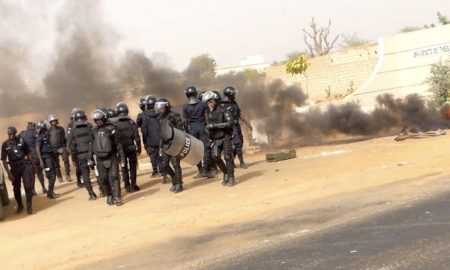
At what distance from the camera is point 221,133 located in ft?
34.8

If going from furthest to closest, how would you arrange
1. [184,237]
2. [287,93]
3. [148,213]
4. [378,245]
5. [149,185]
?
[287,93] < [149,185] < [148,213] < [184,237] < [378,245]

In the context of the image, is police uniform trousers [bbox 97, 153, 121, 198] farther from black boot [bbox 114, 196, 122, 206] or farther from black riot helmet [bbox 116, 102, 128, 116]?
black riot helmet [bbox 116, 102, 128, 116]

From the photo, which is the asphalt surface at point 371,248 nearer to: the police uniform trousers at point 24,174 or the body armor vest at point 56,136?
the police uniform trousers at point 24,174

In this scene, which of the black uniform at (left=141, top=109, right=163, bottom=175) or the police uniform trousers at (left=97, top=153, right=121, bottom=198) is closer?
the police uniform trousers at (left=97, top=153, right=121, bottom=198)

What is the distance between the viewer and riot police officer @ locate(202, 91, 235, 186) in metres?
10.5

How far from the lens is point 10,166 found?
1085 centimetres

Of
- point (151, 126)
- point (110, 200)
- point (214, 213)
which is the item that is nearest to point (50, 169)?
point (151, 126)

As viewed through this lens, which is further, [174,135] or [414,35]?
[414,35]

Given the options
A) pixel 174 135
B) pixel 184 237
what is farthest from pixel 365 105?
pixel 184 237

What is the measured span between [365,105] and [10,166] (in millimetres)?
15316

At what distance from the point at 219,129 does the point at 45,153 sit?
15.9 ft

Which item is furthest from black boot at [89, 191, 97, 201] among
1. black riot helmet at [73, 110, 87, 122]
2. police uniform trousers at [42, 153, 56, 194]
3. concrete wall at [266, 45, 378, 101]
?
concrete wall at [266, 45, 378, 101]

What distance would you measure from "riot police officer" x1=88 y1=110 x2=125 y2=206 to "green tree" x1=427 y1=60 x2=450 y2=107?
13.1 metres

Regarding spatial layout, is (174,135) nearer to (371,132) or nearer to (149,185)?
(149,185)
